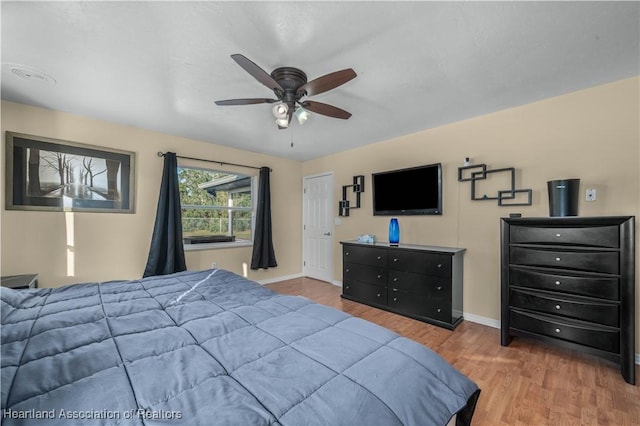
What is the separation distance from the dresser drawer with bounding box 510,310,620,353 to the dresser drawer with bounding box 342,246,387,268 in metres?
1.44

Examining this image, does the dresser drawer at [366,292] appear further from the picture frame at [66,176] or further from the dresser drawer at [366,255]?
the picture frame at [66,176]

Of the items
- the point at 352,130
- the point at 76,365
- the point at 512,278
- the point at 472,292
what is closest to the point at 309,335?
the point at 76,365

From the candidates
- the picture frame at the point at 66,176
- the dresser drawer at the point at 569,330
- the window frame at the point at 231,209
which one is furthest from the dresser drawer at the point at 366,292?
the picture frame at the point at 66,176

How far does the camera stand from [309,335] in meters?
1.29

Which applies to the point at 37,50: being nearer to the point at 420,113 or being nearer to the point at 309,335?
the point at 309,335

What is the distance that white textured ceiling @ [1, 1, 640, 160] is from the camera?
156 centimetres

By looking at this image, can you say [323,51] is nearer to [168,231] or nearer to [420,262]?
[420,262]

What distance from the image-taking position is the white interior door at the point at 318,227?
4.91m

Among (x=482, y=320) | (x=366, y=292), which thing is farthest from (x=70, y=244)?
(x=482, y=320)

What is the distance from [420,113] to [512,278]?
194 cm

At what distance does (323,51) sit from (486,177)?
91.0 inches

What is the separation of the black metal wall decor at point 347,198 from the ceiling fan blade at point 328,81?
2437 mm

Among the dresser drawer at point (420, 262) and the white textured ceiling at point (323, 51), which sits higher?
the white textured ceiling at point (323, 51)

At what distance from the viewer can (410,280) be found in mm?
3166
